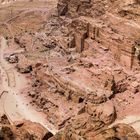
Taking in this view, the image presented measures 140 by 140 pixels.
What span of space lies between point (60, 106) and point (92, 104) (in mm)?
Result: 3439

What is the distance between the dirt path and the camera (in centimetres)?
4376

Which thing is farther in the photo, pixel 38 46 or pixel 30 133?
pixel 38 46

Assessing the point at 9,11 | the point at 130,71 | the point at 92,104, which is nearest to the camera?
the point at 92,104

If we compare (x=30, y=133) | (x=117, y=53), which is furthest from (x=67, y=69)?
(x=30, y=133)

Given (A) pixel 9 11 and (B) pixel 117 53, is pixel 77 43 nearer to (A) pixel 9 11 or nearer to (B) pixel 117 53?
(B) pixel 117 53

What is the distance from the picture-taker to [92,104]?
140ft

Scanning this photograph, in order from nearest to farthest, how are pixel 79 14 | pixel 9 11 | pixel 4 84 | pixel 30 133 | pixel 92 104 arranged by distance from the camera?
pixel 30 133, pixel 92 104, pixel 4 84, pixel 79 14, pixel 9 11

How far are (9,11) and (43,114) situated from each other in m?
42.7

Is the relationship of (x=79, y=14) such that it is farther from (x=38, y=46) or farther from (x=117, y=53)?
(x=117, y=53)

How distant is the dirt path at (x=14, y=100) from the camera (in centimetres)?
4376

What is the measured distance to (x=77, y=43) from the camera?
53.6 meters

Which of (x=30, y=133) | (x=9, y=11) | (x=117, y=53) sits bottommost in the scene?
(x=9, y=11)

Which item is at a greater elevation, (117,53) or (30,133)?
(30,133)

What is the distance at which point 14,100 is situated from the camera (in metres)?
47.7
